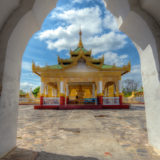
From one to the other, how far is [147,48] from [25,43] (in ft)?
7.54

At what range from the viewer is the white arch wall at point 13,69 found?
1.72 metres

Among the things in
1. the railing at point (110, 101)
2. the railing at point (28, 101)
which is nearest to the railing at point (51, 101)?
the railing at point (110, 101)

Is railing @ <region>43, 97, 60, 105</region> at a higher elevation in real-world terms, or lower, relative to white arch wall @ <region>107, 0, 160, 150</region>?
lower

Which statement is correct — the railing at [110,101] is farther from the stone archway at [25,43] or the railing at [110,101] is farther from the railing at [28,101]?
the railing at [28,101]

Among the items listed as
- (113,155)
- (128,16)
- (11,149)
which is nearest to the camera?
(113,155)

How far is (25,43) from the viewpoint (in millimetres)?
2289

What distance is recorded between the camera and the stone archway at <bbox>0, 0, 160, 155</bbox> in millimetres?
1751

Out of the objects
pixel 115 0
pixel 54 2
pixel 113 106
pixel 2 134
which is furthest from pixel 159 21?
pixel 113 106

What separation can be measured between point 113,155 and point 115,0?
104 inches

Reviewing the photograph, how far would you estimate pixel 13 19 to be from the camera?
1798 millimetres

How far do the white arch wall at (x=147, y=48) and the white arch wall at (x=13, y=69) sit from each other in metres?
1.39

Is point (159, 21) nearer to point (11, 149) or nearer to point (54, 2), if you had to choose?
Answer: point (54, 2)

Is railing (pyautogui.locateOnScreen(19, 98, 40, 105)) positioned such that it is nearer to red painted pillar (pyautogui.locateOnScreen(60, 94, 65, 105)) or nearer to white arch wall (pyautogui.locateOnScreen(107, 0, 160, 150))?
red painted pillar (pyautogui.locateOnScreen(60, 94, 65, 105))

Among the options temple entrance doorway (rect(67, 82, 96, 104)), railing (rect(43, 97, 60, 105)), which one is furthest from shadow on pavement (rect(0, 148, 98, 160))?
temple entrance doorway (rect(67, 82, 96, 104))
